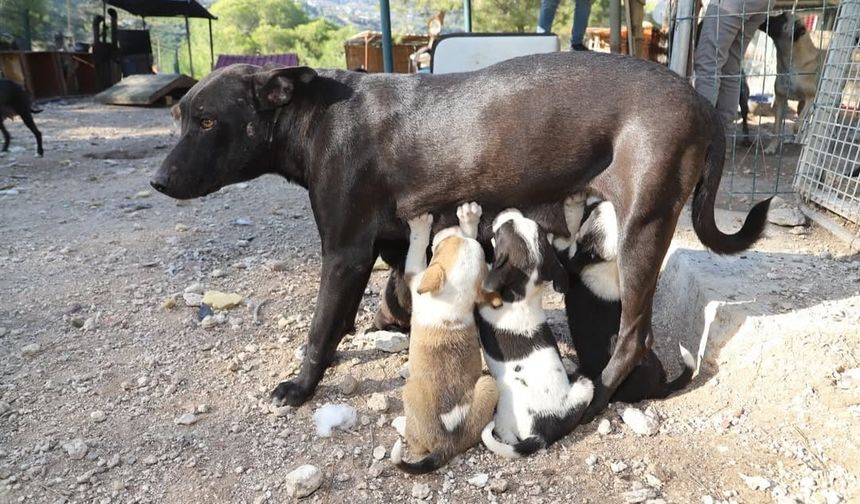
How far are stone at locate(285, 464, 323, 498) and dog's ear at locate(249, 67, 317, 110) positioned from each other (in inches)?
61.5

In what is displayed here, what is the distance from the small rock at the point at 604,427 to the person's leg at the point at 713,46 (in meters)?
3.18

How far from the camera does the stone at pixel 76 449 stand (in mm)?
2611

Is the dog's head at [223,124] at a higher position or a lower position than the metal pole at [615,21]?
lower

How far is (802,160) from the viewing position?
181 inches

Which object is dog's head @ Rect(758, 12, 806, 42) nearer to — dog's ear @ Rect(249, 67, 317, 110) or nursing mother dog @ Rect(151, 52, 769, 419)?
nursing mother dog @ Rect(151, 52, 769, 419)

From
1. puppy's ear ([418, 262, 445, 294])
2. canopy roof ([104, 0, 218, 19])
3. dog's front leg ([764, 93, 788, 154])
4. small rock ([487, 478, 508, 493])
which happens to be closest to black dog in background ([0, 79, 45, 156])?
puppy's ear ([418, 262, 445, 294])

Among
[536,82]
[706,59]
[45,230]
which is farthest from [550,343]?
[45,230]

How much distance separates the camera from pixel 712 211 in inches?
Answer: 113

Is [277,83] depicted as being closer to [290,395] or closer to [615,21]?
[290,395]

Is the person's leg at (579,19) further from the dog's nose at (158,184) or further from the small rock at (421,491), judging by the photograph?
the small rock at (421,491)

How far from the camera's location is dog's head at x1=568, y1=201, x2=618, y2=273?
9.41 ft

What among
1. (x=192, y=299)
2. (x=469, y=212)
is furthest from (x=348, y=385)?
(x=192, y=299)

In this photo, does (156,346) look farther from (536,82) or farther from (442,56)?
(442,56)

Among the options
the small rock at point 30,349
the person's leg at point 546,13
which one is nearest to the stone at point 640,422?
the small rock at point 30,349
